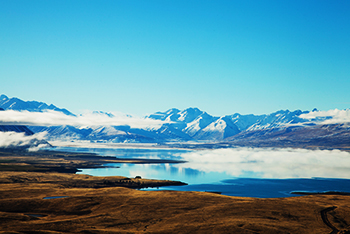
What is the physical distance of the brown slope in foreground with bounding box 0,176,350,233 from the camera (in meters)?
81.5

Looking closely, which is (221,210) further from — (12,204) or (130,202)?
(12,204)

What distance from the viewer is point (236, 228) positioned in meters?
80.6

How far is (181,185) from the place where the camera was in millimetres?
172000

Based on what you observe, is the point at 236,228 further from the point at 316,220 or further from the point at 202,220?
the point at 316,220

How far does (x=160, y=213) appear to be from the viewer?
9762 centimetres

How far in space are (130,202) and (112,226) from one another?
24.8 meters

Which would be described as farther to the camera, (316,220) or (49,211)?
(49,211)

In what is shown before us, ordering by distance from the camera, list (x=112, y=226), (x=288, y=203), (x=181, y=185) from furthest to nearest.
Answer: (x=181, y=185) → (x=288, y=203) → (x=112, y=226)

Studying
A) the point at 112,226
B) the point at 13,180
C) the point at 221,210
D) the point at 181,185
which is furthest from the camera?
the point at 181,185

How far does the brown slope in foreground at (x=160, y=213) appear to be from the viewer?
81500 mm

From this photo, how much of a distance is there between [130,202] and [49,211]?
25.2m

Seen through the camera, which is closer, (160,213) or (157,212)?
(160,213)

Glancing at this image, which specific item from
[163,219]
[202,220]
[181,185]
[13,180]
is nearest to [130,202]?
[163,219]

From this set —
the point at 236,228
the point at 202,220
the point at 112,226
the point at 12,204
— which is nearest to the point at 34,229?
the point at 112,226
